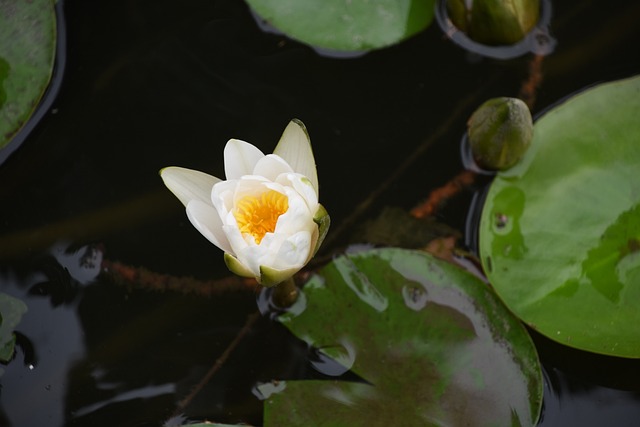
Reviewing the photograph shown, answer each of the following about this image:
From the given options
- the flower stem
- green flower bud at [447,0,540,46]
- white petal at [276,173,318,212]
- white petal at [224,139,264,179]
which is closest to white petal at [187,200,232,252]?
white petal at [224,139,264,179]

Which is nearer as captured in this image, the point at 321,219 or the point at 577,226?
the point at 321,219

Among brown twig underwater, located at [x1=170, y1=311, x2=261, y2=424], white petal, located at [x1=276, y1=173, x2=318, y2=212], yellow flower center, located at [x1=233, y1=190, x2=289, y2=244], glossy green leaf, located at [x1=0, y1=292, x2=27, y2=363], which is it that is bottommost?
brown twig underwater, located at [x1=170, y1=311, x2=261, y2=424]

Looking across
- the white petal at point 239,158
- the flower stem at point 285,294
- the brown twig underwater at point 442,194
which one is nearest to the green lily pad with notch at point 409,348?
the flower stem at point 285,294

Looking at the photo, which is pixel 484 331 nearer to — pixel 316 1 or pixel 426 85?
pixel 426 85

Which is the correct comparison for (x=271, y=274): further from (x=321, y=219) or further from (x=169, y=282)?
(x=169, y=282)

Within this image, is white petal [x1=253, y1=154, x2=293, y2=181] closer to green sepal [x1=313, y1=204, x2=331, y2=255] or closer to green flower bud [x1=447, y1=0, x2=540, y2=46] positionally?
green sepal [x1=313, y1=204, x2=331, y2=255]

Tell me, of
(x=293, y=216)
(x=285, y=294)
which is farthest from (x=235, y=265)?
(x=285, y=294)
